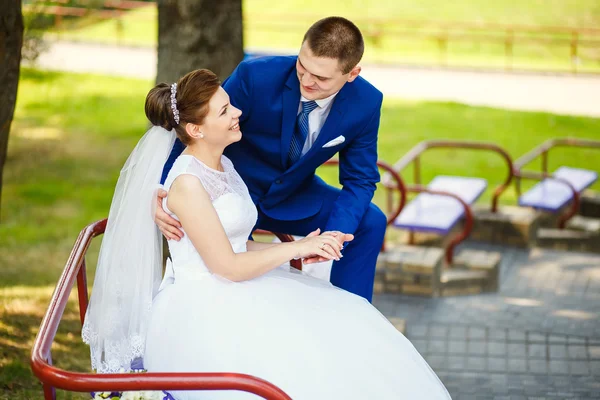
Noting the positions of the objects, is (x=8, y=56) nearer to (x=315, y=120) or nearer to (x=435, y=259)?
(x=315, y=120)

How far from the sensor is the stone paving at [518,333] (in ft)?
16.6

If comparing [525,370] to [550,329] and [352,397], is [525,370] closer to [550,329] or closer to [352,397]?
[550,329]

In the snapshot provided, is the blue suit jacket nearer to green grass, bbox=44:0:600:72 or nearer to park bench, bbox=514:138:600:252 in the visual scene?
park bench, bbox=514:138:600:252

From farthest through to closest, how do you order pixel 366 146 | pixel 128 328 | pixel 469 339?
1. pixel 469 339
2. pixel 366 146
3. pixel 128 328

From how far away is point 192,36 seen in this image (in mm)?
6309

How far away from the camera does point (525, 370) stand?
5250mm

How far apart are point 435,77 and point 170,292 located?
49.6ft

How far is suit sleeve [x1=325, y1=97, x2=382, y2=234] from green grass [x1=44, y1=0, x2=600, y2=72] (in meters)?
15.5

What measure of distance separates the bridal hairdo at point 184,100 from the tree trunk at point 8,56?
1675 millimetres

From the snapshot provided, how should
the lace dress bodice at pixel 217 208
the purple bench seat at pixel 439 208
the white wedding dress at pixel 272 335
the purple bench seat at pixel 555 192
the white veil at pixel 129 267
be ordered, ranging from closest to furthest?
the white wedding dress at pixel 272 335
the white veil at pixel 129 267
the lace dress bodice at pixel 217 208
the purple bench seat at pixel 439 208
the purple bench seat at pixel 555 192

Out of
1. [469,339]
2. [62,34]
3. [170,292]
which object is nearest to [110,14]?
[62,34]

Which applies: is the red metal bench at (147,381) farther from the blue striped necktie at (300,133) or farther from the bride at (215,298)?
the blue striped necktie at (300,133)

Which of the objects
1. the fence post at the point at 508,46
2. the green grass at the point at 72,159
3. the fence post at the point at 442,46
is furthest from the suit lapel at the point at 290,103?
the fence post at the point at 442,46

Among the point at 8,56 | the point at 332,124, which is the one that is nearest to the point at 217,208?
the point at 332,124
